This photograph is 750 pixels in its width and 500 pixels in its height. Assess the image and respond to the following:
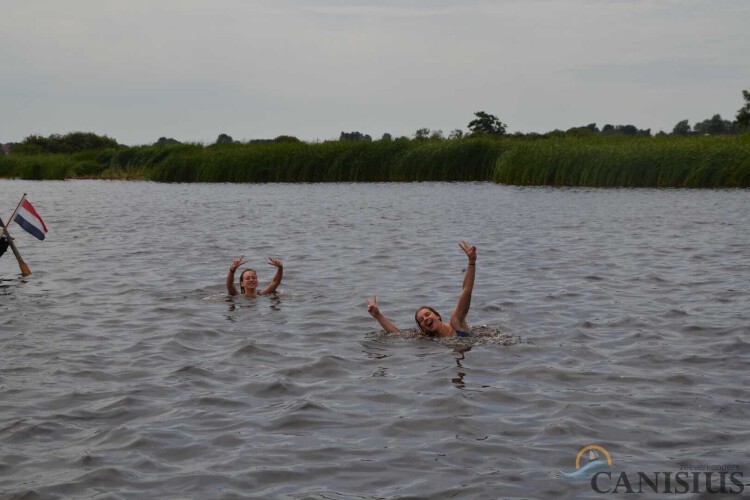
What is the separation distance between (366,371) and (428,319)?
167cm

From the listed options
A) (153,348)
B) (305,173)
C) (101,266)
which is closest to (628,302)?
(153,348)

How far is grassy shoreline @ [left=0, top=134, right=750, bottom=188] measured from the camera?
38812 millimetres

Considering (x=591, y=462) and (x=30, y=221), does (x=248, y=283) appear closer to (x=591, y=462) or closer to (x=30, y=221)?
(x=30, y=221)

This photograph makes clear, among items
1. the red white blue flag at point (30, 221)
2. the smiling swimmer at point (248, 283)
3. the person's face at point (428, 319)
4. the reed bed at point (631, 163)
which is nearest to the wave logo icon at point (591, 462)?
the person's face at point (428, 319)

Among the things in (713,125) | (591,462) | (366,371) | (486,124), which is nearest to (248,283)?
(366,371)

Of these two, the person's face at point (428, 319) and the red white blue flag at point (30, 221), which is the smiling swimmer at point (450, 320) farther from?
the red white blue flag at point (30, 221)

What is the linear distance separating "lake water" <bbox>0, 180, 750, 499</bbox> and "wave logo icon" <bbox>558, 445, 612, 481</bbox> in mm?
70

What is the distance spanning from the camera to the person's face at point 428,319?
1172 centimetres

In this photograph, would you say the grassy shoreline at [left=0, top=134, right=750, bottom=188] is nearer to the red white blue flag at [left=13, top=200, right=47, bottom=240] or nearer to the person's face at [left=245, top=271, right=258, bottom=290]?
the person's face at [left=245, top=271, right=258, bottom=290]

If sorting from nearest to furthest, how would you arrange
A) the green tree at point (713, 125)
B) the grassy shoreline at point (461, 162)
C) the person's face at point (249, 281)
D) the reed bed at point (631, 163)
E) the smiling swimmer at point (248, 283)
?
the smiling swimmer at point (248, 283), the person's face at point (249, 281), the reed bed at point (631, 163), the grassy shoreline at point (461, 162), the green tree at point (713, 125)

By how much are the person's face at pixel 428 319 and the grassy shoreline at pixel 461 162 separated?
29093 millimetres

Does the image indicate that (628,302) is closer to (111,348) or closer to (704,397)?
(704,397)

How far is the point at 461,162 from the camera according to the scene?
48.8 meters

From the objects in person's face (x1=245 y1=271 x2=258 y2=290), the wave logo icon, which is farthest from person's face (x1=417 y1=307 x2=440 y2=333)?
person's face (x1=245 y1=271 x2=258 y2=290)
